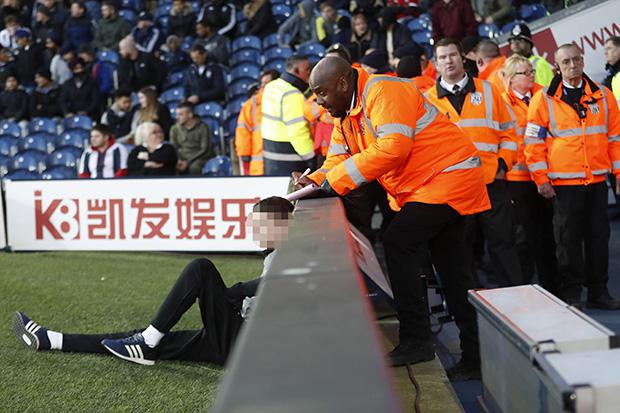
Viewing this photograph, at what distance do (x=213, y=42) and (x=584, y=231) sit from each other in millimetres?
9417

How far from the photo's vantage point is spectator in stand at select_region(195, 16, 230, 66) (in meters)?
14.5

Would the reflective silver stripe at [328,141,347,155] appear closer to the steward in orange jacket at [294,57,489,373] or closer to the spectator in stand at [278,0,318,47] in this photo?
the steward in orange jacket at [294,57,489,373]

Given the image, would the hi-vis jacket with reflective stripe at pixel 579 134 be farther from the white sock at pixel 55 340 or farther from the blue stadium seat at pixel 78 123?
the blue stadium seat at pixel 78 123

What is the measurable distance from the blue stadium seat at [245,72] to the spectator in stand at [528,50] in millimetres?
5945

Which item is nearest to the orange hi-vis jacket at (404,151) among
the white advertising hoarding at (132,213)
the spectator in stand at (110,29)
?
the white advertising hoarding at (132,213)

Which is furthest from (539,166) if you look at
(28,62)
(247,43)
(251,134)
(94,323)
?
(28,62)

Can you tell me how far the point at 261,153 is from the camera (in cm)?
963

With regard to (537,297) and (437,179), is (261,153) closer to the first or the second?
(437,179)

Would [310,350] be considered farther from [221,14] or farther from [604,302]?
[221,14]

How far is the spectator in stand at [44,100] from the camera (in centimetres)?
1448

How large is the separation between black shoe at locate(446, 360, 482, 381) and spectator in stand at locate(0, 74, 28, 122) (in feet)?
36.9

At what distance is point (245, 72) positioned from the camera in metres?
13.9

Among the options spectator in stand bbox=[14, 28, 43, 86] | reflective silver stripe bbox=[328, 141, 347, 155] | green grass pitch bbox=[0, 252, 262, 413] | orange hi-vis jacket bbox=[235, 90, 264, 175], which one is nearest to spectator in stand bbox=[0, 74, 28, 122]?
spectator in stand bbox=[14, 28, 43, 86]

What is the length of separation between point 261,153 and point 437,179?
5.29m
